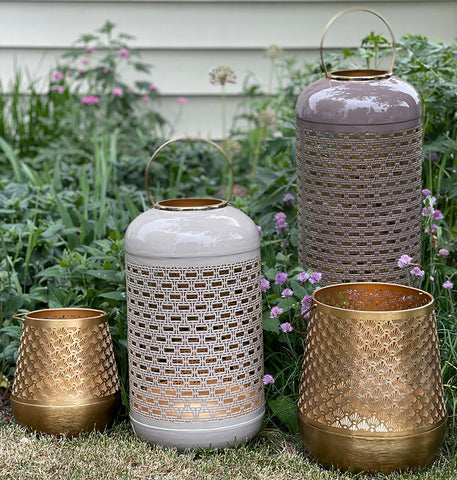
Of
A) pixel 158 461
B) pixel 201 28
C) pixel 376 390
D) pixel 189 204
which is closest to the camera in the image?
pixel 376 390

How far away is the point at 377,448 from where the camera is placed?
228 centimetres

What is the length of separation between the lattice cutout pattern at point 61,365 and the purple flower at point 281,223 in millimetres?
930

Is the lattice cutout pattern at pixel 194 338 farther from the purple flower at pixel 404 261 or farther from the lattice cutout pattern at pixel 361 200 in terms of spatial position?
the purple flower at pixel 404 261

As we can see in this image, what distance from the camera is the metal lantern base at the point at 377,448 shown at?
7.48 feet

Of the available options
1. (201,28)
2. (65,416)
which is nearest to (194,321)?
(65,416)

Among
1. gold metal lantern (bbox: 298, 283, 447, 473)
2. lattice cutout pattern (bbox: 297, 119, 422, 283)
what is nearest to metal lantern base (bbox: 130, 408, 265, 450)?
gold metal lantern (bbox: 298, 283, 447, 473)

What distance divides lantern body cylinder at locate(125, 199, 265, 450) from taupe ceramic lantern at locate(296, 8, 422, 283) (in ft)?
1.18

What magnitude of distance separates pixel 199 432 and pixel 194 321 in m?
0.35

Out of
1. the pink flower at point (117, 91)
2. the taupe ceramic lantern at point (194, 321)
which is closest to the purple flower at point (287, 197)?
the taupe ceramic lantern at point (194, 321)

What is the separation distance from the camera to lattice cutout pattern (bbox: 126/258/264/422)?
2.48 metres

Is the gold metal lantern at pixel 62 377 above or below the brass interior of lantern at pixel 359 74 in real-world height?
below

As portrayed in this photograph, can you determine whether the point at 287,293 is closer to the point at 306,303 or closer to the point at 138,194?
the point at 306,303

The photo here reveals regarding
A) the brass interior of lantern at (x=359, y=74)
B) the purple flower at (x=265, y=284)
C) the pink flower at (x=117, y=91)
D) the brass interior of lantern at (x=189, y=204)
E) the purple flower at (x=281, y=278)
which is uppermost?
the brass interior of lantern at (x=359, y=74)

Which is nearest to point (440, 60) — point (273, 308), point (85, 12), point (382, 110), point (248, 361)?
point (382, 110)
